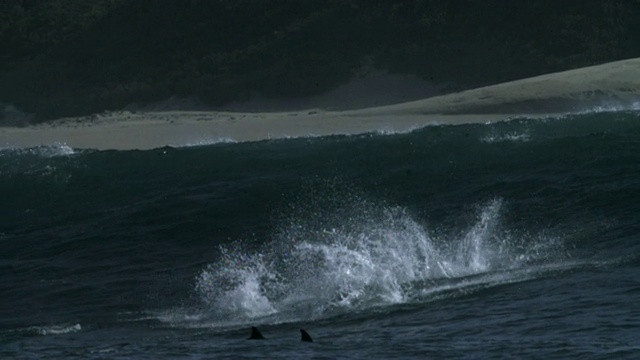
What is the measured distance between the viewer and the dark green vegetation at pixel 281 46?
1332 inches

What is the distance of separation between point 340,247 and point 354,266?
1.06 metres

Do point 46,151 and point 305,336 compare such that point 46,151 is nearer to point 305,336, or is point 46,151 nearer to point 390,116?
point 390,116

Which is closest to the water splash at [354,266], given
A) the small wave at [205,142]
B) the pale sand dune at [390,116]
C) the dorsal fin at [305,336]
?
the dorsal fin at [305,336]

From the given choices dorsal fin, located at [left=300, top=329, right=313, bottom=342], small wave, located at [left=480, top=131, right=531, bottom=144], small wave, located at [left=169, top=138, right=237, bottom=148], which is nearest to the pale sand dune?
small wave, located at [left=169, top=138, right=237, bottom=148]

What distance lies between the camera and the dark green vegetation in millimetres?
33844

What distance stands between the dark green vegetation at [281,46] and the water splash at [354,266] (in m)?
15.2

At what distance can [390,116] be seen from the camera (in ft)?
96.4

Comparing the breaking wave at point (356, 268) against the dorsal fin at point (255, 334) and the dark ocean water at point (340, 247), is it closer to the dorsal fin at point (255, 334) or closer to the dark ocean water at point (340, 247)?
the dark ocean water at point (340, 247)

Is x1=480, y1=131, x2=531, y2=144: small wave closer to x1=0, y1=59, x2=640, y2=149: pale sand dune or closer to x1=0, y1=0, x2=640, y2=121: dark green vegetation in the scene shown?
x1=0, y1=59, x2=640, y2=149: pale sand dune

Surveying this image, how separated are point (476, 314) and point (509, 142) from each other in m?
11.9

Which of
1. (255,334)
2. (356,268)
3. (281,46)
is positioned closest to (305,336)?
(255,334)

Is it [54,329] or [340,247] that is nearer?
[54,329]

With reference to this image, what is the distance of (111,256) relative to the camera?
18984mm

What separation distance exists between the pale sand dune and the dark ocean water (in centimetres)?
Answer: 114
